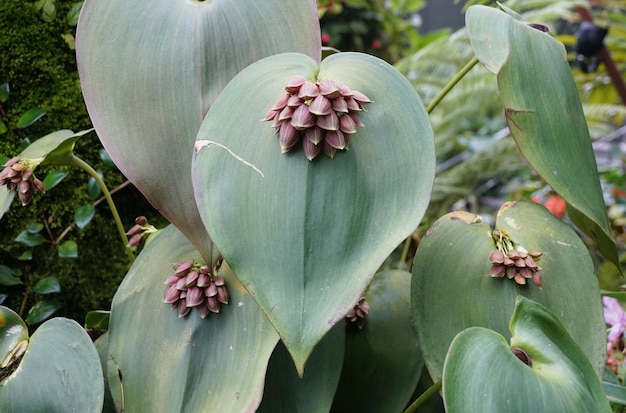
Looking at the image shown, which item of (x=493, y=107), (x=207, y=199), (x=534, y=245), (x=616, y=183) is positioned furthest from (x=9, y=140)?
(x=493, y=107)

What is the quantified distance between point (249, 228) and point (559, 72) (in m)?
0.33

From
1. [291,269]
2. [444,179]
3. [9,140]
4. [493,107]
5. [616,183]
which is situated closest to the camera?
[291,269]

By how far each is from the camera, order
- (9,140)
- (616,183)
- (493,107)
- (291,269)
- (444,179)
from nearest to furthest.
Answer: (291,269), (9,140), (616,183), (444,179), (493,107)

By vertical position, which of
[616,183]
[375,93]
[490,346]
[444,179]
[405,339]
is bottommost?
[444,179]

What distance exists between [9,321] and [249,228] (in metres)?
0.25

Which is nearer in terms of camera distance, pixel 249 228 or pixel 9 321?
pixel 249 228

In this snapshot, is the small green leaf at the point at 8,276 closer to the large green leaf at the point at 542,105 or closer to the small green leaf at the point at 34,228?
the small green leaf at the point at 34,228

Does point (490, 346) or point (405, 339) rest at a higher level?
point (490, 346)

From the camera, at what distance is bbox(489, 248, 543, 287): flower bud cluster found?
0.47 m

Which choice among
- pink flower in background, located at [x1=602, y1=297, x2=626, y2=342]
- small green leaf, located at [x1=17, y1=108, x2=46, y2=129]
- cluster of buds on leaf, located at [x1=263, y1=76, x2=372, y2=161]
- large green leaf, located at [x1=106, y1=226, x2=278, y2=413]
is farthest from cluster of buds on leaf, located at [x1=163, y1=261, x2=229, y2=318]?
pink flower in background, located at [x1=602, y1=297, x2=626, y2=342]

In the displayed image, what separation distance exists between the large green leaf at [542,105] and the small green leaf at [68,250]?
50cm

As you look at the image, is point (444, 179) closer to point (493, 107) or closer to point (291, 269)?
point (493, 107)

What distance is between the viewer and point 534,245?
51 cm

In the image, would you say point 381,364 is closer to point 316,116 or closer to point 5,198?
point 316,116
